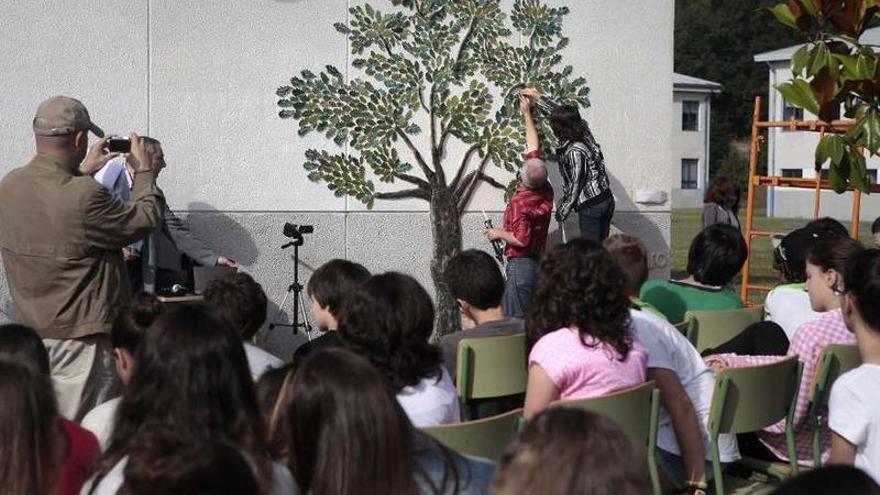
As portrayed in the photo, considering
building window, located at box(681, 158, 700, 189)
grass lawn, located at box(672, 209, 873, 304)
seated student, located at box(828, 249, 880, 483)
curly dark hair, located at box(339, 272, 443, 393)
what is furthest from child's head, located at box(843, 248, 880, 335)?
building window, located at box(681, 158, 700, 189)

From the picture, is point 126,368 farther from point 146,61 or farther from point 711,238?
point 146,61

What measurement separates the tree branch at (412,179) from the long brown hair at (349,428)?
681 centimetres

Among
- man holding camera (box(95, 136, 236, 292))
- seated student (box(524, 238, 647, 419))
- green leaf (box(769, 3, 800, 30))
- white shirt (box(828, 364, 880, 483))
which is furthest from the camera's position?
man holding camera (box(95, 136, 236, 292))

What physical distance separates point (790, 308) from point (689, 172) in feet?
177

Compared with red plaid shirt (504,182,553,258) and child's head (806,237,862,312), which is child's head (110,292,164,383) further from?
red plaid shirt (504,182,553,258)

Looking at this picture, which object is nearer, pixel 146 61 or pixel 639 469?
pixel 639 469

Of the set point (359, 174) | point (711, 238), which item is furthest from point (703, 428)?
point (359, 174)

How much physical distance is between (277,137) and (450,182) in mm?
1415

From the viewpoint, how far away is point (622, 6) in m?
10.3

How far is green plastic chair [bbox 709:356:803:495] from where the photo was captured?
4.73m

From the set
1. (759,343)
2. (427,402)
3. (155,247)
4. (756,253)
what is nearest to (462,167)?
(155,247)

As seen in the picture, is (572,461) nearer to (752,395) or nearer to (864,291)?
(864,291)

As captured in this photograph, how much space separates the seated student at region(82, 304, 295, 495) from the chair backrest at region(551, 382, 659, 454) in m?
1.33

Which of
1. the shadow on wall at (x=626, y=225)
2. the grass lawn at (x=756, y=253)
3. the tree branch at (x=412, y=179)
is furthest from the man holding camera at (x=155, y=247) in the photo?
the grass lawn at (x=756, y=253)
